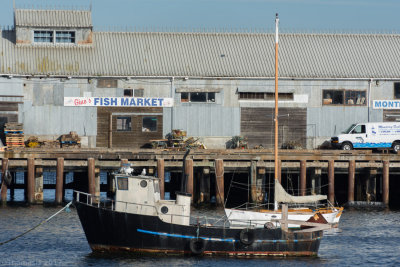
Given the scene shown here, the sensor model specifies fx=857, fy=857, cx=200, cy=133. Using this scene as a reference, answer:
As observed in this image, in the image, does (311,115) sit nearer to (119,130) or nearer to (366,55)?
(366,55)

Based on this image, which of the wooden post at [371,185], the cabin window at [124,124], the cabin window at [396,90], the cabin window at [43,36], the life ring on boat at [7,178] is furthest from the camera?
the cabin window at [396,90]

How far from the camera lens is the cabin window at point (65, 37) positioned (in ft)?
206

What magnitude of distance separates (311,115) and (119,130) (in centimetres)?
1373

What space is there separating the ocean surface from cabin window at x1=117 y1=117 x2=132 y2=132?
1139 centimetres

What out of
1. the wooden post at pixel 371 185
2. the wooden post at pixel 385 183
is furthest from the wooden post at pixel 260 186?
the wooden post at pixel 385 183

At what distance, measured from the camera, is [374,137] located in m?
58.9

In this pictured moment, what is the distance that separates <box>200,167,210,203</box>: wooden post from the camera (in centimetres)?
5362

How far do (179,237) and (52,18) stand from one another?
29930 mm

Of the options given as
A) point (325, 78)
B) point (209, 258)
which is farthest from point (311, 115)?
point (209, 258)

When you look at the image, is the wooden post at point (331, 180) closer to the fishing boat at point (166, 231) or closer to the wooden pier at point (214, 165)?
the wooden pier at point (214, 165)

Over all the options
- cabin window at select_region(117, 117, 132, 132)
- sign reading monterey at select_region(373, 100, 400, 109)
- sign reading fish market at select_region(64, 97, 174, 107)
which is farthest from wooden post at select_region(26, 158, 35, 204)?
sign reading monterey at select_region(373, 100, 400, 109)

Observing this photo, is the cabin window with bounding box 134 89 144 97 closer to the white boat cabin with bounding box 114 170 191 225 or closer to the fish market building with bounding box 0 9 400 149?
the fish market building with bounding box 0 9 400 149

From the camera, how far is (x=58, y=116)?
195 feet

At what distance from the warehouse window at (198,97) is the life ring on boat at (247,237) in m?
24.2
